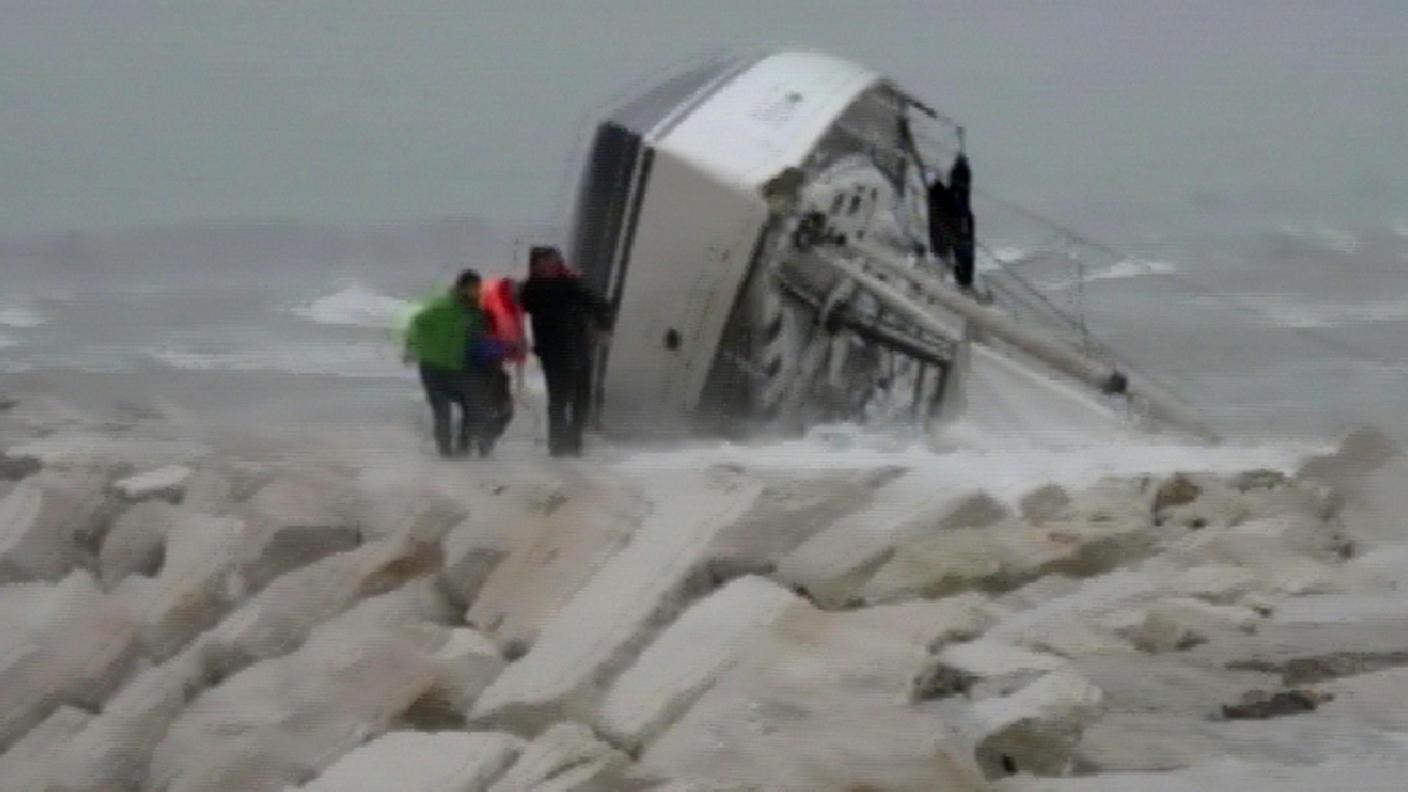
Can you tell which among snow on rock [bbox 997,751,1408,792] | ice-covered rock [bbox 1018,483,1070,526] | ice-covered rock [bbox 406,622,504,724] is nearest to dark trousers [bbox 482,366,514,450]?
ice-covered rock [bbox 1018,483,1070,526]

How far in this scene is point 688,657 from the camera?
246 inches

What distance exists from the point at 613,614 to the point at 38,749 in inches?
81.2

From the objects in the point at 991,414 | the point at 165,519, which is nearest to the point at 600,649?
the point at 165,519

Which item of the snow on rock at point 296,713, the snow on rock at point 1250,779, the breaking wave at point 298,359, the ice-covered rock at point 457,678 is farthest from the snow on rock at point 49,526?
the breaking wave at point 298,359

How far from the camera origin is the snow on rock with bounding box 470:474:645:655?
7195mm

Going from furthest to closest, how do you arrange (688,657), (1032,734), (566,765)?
(688,657)
(566,765)
(1032,734)

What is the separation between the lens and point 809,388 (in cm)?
1288

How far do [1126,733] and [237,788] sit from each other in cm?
266

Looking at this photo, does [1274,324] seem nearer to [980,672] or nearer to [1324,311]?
[1324,311]

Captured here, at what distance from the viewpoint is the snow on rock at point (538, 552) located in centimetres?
720

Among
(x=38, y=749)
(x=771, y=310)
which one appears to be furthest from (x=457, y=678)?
(x=771, y=310)

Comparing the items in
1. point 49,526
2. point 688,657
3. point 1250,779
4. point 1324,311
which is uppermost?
point 1250,779

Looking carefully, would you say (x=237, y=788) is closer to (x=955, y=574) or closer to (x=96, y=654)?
(x=96, y=654)

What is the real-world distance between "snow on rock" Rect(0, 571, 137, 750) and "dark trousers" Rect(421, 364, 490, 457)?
272 centimetres
